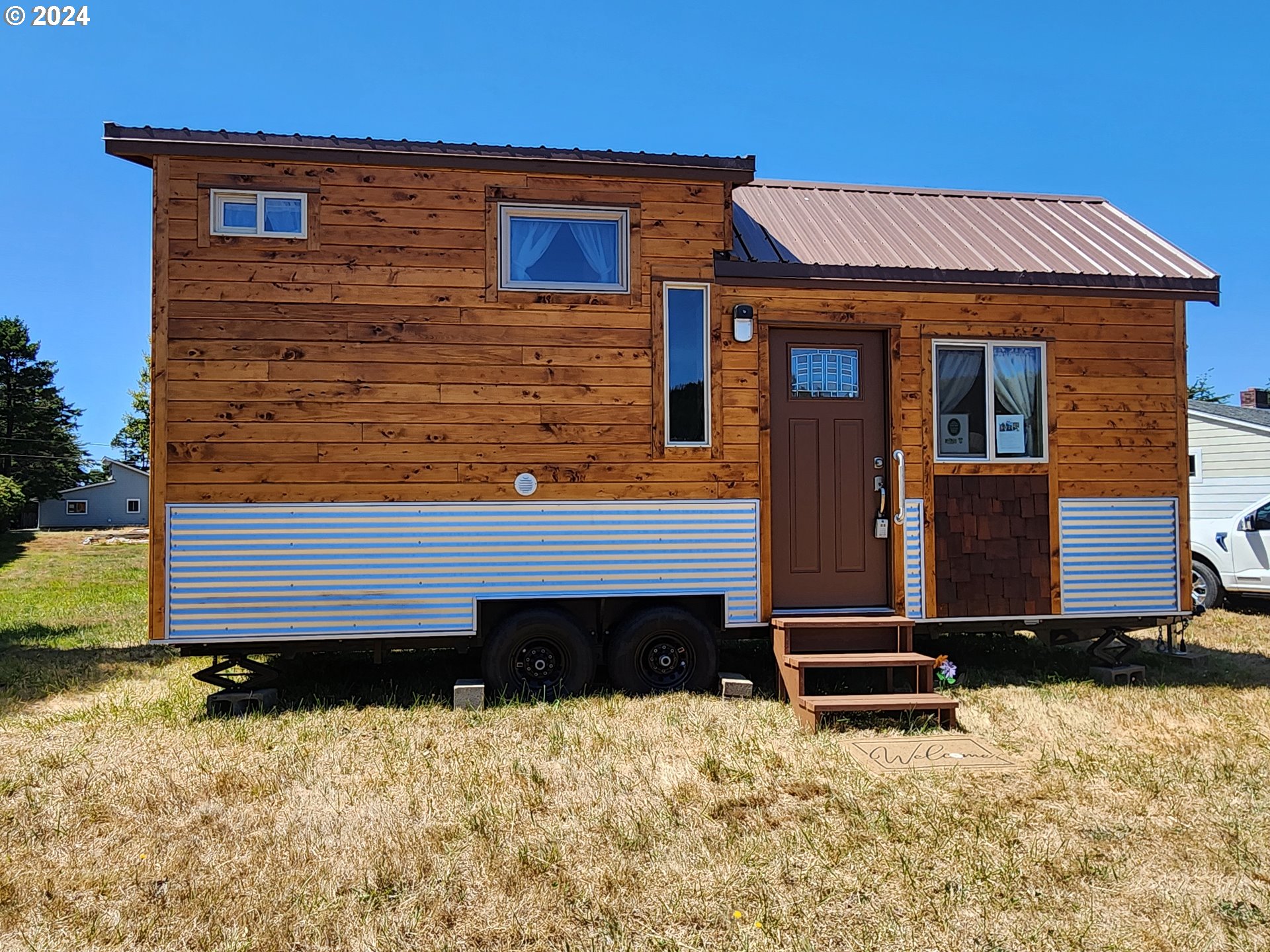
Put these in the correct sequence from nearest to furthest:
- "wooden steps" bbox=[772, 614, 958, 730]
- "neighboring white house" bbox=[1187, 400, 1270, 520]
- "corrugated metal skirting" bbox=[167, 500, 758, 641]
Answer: "wooden steps" bbox=[772, 614, 958, 730] < "corrugated metal skirting" bbox=[167, 500, 758, 641] < "neighboring white house" bbox=[1187, 400, 1270, 520]

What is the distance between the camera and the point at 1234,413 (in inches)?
659

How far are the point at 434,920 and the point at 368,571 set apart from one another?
10.6 ft

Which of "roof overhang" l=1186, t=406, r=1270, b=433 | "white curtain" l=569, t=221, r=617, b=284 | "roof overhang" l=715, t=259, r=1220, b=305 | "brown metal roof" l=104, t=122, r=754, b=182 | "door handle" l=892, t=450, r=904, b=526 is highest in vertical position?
"brown metal roof" l=104, t=122, r=754, b=182

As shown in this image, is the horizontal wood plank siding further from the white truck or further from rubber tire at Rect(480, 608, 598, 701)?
the white truck

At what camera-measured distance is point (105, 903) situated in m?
3.28

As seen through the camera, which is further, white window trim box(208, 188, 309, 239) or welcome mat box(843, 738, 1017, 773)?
white window trim box(208, 188, 309, 239)

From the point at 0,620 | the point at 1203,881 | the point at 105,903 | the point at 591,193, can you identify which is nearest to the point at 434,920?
the point at 105,903

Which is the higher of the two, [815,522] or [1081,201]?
[1081,201]

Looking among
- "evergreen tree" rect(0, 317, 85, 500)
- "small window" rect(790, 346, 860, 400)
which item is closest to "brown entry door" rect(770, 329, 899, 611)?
"small window" rect(790, 346, 860, 400)

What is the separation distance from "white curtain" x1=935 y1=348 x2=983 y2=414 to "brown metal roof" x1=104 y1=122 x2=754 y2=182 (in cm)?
207

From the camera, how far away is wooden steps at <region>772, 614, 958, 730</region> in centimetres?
558

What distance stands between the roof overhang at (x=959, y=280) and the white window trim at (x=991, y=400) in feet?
1.27

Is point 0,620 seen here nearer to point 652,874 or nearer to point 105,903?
point 105,903

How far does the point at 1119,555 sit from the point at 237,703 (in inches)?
260
